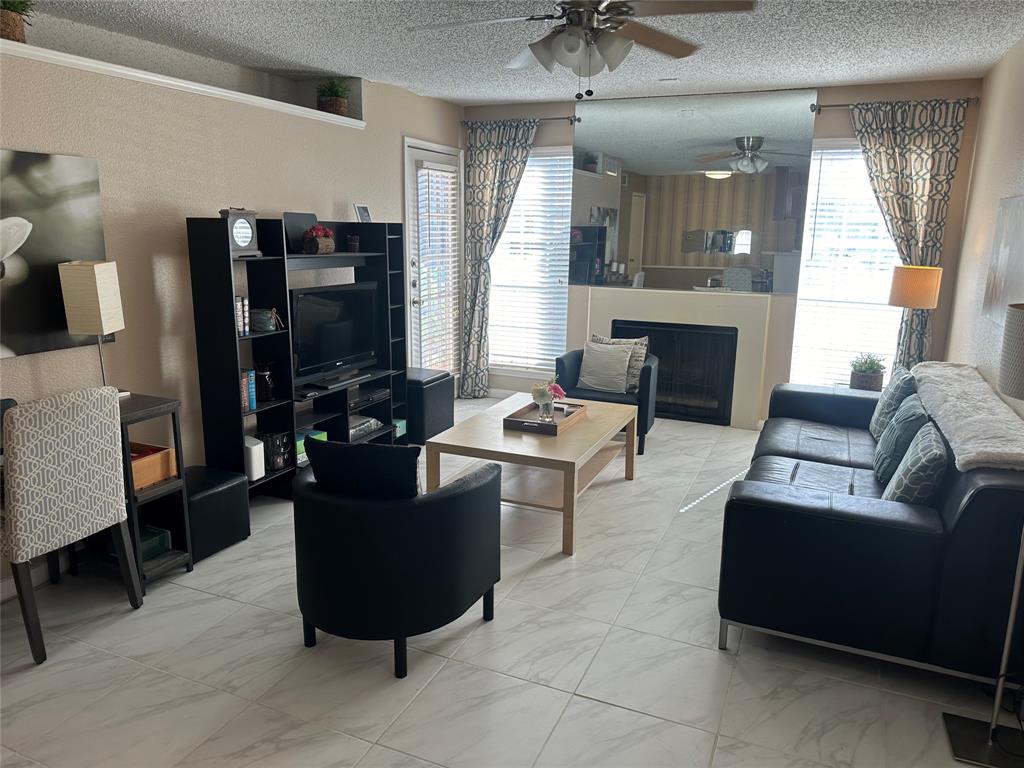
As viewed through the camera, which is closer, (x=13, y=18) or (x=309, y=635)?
(x=309, y=635)

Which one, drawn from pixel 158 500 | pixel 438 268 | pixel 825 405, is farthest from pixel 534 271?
pixel 158 500

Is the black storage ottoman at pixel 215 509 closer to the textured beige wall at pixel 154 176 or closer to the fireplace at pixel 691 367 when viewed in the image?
the textured beige wall at pixel 154 176

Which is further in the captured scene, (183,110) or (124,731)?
(183,110)

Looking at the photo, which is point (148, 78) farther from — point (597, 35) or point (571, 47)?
point (597, 35)

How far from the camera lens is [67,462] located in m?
2.82

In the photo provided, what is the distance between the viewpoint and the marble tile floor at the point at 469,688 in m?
2.40

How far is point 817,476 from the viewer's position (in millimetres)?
3643

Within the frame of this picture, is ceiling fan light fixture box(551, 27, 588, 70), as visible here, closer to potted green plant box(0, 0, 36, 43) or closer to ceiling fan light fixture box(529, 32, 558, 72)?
ceiling fan light fixture box(529, 32, 558, 72)

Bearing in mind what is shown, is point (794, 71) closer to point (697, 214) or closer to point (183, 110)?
point (697, 214)

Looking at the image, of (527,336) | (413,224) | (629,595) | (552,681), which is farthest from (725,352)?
→ (552,681)

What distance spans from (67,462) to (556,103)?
506 centimetres

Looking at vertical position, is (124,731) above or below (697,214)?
below

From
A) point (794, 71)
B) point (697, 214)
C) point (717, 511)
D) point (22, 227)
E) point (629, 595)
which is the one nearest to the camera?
point (22, 227)

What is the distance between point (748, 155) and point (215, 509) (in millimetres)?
4745
